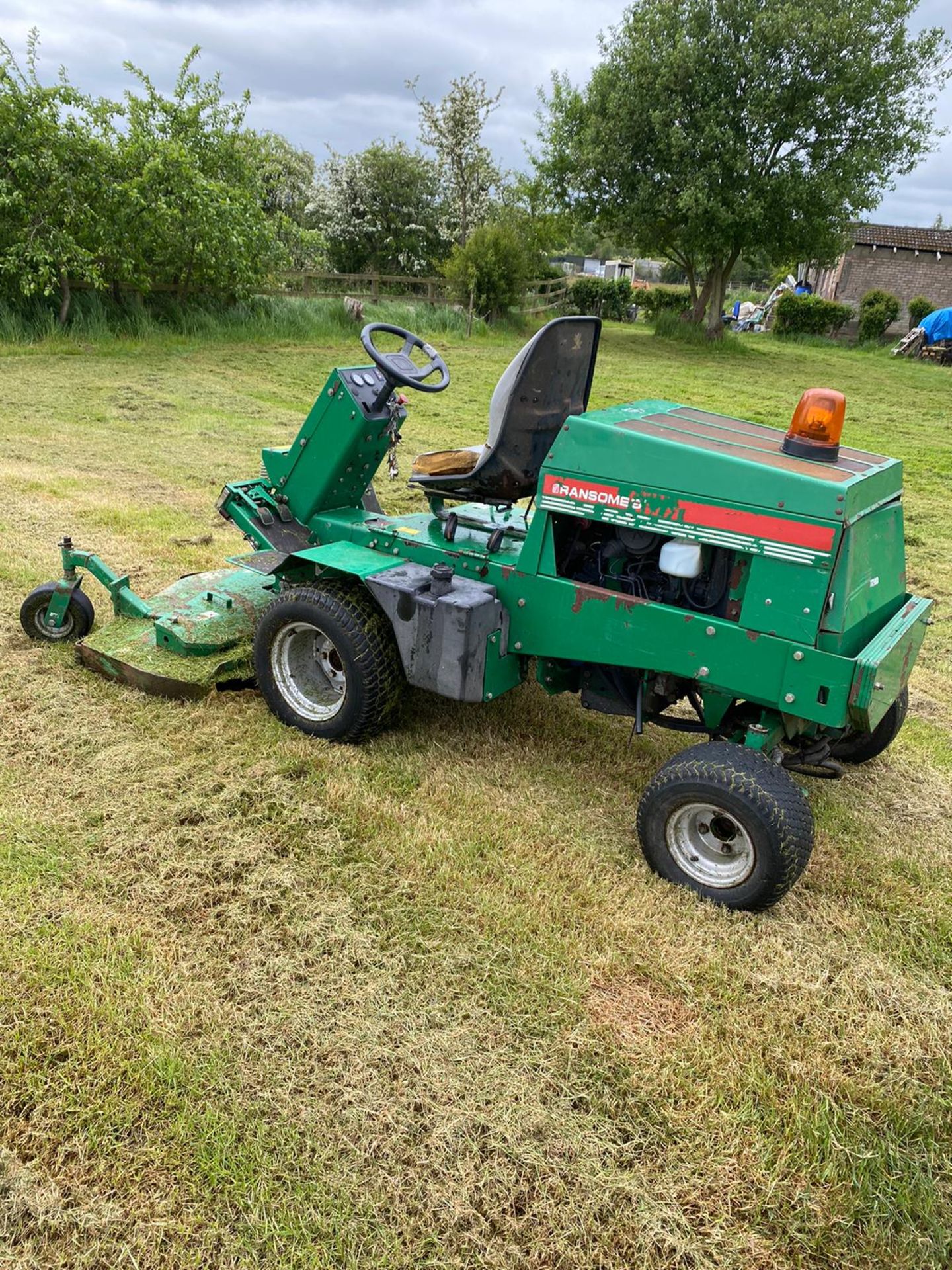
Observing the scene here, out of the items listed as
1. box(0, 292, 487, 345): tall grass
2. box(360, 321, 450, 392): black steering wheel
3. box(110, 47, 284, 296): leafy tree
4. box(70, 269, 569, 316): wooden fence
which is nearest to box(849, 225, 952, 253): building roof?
box(70, 269, 569, 316): wooden fence

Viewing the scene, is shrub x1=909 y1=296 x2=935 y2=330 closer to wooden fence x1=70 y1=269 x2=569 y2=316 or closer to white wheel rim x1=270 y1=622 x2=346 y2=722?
wooden fence x1=70 y1=269 x2=569 y2=316

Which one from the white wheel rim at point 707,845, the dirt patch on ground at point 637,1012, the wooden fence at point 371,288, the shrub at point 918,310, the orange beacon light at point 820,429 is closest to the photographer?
the dirt patch on ground at point 637,1012

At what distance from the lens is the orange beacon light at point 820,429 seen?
9.82 ft

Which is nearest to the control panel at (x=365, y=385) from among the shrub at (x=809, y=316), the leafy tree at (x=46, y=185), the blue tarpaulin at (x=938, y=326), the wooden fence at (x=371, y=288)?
the leafy tree at (x=46, y=185)

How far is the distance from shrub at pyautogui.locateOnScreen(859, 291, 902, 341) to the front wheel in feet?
87.0

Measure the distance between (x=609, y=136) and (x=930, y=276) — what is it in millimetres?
14180

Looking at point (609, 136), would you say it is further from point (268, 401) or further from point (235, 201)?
point (268, 401)

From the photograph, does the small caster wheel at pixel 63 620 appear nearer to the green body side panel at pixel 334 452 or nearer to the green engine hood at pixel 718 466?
the green body side panel at pixel 334 452

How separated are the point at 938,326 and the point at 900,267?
8206mm

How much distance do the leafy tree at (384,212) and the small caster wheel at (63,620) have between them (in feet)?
73.9

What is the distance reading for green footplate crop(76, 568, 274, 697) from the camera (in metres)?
3.85

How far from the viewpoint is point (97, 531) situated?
5.95m

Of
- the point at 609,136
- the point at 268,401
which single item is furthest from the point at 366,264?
the point at 268,401

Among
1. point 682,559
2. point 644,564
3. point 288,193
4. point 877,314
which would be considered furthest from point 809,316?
point 682,559
